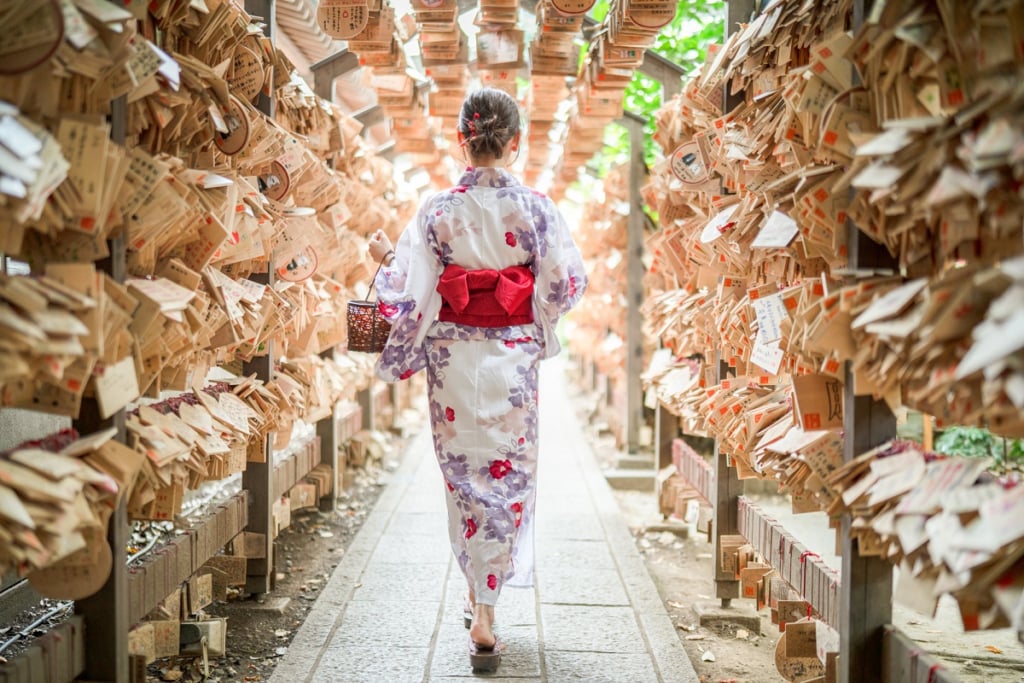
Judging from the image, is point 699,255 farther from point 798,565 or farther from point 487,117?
point 798,565

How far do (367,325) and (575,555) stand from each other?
192cm

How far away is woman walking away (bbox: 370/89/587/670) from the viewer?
3227 mm

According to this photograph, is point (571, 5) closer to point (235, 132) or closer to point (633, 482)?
point (235, 132)

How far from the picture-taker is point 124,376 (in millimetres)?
2105

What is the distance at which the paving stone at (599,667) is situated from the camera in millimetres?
3043

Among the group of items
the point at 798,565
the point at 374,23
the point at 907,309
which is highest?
the point at 374,23

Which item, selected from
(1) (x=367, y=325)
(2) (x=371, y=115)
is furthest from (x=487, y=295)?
(2) (x=371, y=115)

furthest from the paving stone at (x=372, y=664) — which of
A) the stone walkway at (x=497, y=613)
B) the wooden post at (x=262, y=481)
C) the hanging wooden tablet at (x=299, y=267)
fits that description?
the hanging wooden tablet at (x=299, y=267)

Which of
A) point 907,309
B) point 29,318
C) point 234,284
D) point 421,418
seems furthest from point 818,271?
point 421,418

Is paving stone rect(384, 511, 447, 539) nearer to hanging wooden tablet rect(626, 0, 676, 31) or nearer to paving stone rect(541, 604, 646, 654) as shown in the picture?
paving stone rect(541, 604, 646, 654)

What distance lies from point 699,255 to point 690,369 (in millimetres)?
1041

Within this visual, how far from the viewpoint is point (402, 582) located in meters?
4.11

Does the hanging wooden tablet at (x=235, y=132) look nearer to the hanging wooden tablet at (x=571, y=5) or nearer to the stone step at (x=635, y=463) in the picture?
the hanging wooden tablet at (x=571, y=5)

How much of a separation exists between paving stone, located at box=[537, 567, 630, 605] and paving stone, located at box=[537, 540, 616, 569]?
94mm
